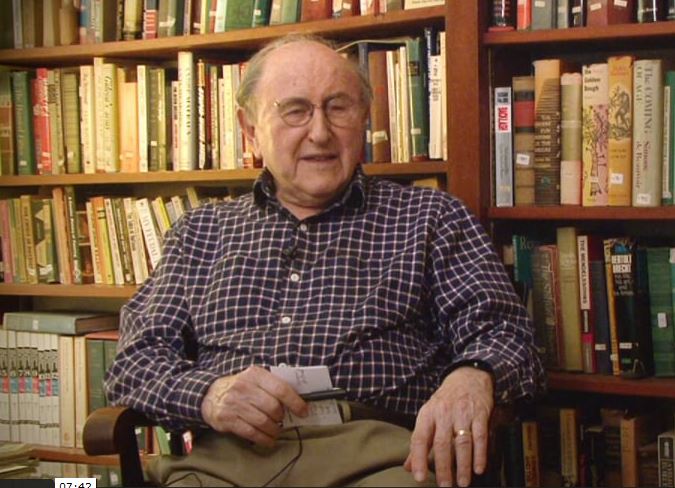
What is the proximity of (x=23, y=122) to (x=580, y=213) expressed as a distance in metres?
1.50

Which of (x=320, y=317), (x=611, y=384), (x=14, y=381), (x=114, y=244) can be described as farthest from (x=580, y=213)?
(x=14, y=381)

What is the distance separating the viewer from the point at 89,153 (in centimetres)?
277

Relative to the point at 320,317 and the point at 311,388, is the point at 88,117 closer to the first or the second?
the point at 320,317

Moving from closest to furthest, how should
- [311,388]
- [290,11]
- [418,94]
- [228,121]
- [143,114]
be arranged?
[311,388], [418,94], [290,11], [228,121], [143,114]

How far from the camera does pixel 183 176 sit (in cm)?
260

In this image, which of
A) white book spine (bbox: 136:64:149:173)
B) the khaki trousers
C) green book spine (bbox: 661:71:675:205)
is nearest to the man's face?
the khaki trousers

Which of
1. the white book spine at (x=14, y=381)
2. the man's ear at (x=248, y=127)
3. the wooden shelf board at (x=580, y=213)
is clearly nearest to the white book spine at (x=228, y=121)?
the man's ear at (x=248, y=127)

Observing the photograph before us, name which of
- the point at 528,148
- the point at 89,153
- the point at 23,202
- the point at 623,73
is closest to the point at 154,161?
the point at 89,153

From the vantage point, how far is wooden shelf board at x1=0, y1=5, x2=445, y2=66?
2.31m

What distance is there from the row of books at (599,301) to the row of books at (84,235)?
2.88ft

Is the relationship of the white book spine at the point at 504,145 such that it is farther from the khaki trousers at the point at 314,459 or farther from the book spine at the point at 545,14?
the khaki trousers at the point at 314,459

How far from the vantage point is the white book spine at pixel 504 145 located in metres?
2.22

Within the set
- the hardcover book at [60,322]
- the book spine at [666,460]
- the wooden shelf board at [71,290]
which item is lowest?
the book spine at [666,460]

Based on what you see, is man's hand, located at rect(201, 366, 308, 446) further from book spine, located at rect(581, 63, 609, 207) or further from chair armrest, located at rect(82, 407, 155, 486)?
book spine, located at rect(581, 63, 609, 207)
